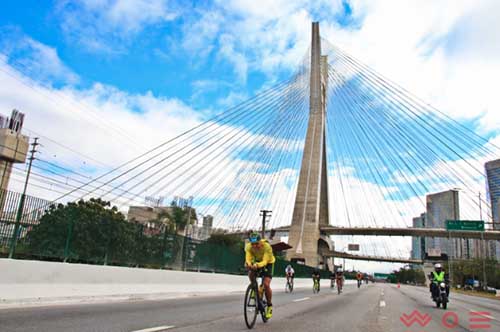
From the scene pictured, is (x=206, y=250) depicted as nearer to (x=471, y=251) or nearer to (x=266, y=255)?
(x=266, y=255)

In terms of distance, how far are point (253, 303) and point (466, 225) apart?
60.4 m

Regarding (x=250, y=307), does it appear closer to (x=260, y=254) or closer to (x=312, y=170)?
(x=260, y=254)

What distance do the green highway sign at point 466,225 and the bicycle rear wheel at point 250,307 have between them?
58352 millimetres

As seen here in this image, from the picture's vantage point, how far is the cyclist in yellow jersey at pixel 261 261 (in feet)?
27.2

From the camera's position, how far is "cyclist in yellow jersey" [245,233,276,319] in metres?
8.28

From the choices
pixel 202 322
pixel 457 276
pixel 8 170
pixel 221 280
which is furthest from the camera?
pixel 457 276

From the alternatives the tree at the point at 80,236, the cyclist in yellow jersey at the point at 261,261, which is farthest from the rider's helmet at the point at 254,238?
the tree at the point at 80,236

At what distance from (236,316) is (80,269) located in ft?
15.9

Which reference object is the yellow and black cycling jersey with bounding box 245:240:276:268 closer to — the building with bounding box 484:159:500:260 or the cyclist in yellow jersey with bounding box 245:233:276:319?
the cyclist in yellow jersey with bounding box 245:233:276:319

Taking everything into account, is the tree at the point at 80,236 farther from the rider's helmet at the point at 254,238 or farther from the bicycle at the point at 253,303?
the bicycle at the point at 253,303

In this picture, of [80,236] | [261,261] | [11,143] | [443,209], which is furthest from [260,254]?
[11,143]

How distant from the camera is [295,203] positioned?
5503cm

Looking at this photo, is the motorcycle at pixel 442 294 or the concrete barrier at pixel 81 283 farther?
the motorcycle at pixel 442 294

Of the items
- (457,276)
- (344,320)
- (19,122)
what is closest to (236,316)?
(344,320)
